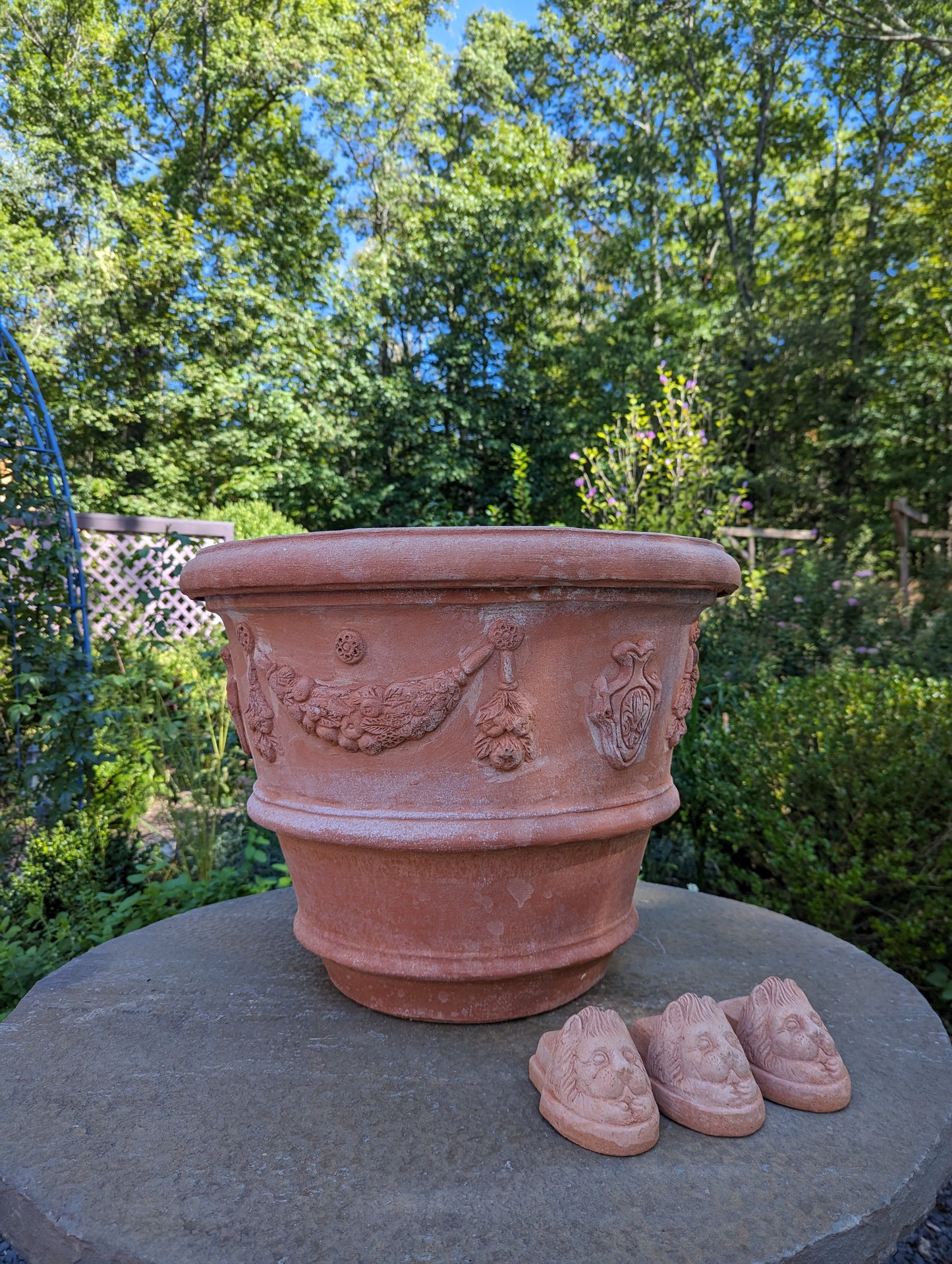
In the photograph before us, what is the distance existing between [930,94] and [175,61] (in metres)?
11.2

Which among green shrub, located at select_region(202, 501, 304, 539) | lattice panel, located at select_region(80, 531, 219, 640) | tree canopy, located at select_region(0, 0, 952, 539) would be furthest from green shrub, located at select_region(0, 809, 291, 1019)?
tree canopy, located at select_region(0, 0, 952, 539)

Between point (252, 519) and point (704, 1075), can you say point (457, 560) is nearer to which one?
point (704, 1075)

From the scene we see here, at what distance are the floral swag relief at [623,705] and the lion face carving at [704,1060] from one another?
406mm

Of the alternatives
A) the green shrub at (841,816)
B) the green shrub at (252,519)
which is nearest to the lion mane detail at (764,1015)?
the green shrub at (841,816)

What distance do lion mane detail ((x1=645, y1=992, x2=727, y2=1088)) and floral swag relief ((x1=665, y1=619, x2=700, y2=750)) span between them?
470mm

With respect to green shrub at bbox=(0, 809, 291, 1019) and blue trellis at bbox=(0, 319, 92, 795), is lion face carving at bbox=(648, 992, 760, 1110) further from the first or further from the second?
blue trellis at bbox=(0, 319, 92, 795)

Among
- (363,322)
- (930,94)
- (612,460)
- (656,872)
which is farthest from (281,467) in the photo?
(930,94)

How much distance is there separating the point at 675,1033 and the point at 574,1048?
0.55ft

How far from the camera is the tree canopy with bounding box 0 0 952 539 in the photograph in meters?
9.96

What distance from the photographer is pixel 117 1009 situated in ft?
4.68

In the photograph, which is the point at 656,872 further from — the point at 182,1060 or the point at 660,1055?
the point at 182,1060

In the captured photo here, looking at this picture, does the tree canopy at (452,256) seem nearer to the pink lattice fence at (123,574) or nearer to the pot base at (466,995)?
the pink lattice fence at (123,574)

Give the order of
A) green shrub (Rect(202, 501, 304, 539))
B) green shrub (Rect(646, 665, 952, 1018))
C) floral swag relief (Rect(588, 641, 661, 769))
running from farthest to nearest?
green shrub (Rect(202, 501, 304, 539)) → green shrub (Rect(646, 665, 952, 1018)) → floral swag relief (Rect(588, 641, 661, 769))

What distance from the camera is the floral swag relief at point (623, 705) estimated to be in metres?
1.26
